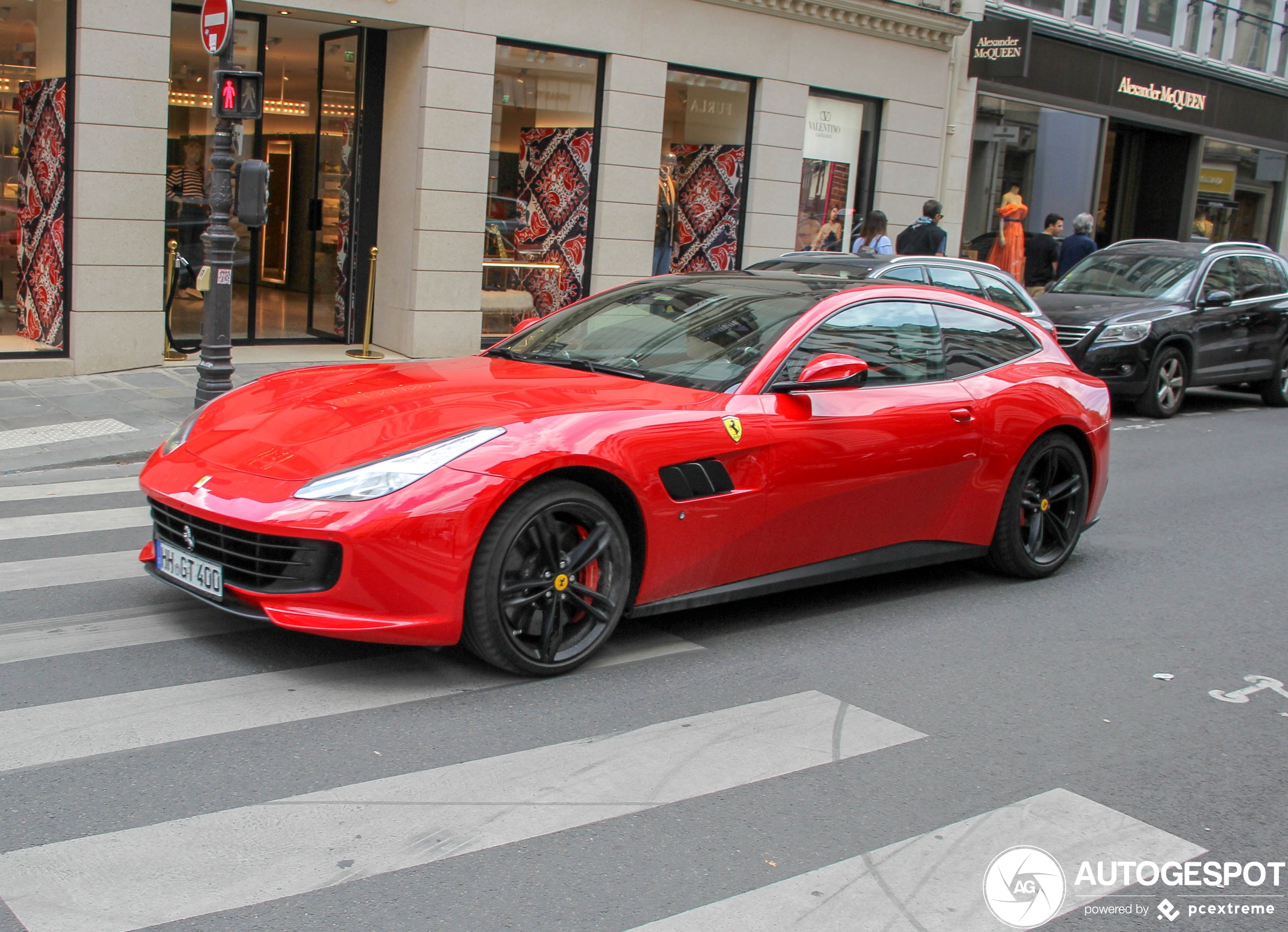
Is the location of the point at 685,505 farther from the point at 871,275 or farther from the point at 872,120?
the point at 872,120

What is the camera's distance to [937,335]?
654 cm

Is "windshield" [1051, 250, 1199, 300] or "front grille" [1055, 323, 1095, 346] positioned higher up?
"windshield" [1051, 250, 1199, 300]

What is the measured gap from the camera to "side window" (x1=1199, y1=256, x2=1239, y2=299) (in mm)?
14609

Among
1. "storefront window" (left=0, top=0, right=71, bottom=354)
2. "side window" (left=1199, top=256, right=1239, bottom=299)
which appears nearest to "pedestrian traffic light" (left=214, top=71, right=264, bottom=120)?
"storefront window" (left=0, top=0, right=71, bottom=354)

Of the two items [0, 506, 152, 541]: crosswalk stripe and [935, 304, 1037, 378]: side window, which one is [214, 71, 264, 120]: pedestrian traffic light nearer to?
[0, 506, 152, 541]: crosswalk stripe

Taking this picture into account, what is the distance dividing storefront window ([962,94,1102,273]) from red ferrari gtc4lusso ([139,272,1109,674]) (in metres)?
16.1

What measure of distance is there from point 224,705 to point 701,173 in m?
14.4

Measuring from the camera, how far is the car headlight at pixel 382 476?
4586 millimetres

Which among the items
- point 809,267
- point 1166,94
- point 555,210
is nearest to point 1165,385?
point 809,267

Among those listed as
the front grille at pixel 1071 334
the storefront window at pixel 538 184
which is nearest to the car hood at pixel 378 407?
the front grille at pixel 1071 334

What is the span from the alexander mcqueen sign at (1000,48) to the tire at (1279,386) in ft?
23.4

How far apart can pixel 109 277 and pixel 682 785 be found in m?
10.4

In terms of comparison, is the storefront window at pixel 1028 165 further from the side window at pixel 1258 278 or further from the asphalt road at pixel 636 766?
the asphalt road at pixel 636 766

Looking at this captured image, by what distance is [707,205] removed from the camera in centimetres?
1803
